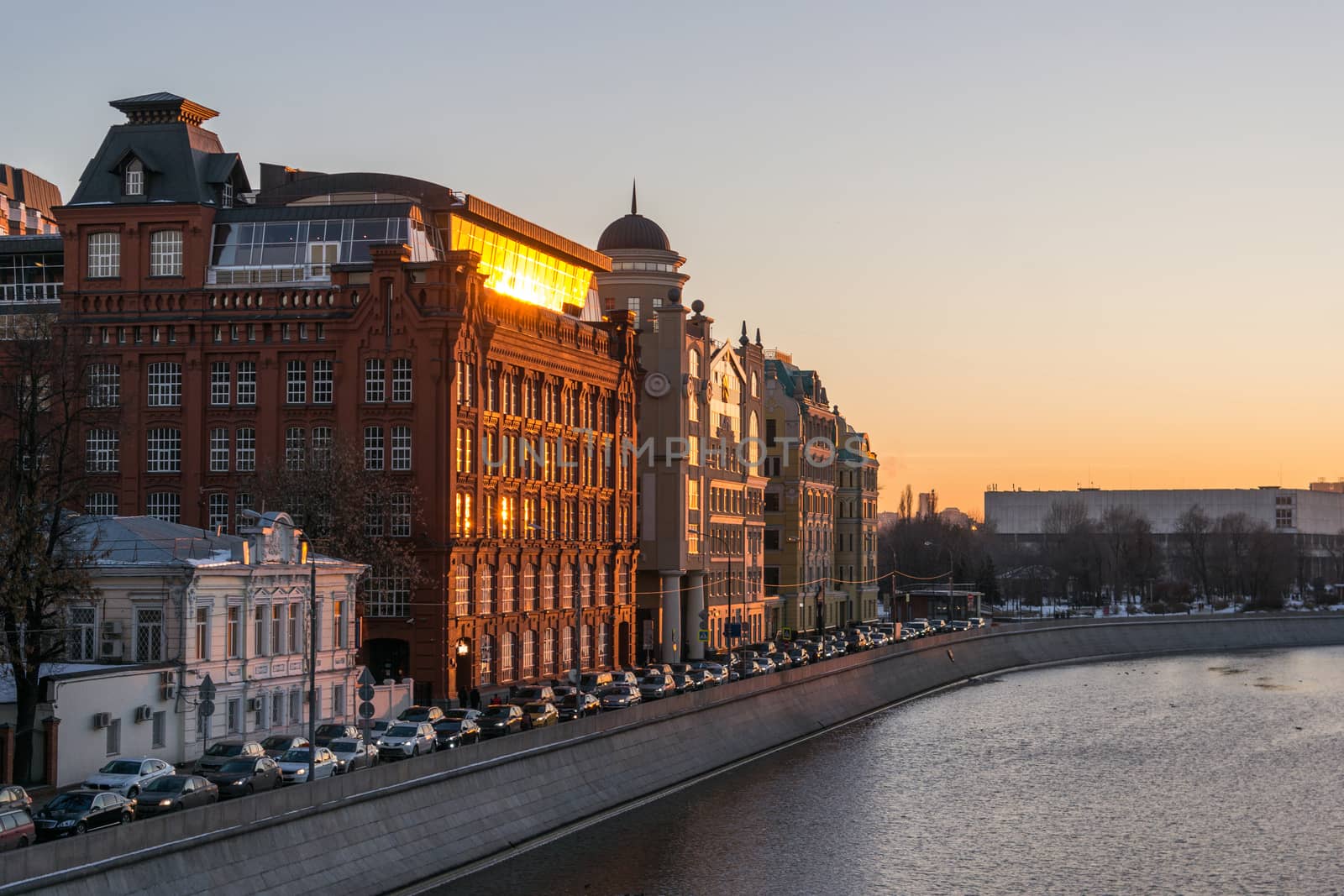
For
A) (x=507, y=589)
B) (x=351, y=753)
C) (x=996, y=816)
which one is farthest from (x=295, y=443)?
(x=996, y=816)

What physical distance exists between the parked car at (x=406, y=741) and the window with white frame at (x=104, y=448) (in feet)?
95.1

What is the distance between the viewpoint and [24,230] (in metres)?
123

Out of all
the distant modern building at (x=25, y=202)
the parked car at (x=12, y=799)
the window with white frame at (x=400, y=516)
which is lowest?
the parked car at (x=12, y=799)

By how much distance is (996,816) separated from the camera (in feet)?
203

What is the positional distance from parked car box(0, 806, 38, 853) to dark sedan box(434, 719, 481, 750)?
22816 millimetres

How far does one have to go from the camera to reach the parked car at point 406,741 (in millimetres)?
58406

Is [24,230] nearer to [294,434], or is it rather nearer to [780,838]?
[294,434]

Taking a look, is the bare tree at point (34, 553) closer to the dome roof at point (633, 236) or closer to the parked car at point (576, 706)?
the parked car at point (576, 706)

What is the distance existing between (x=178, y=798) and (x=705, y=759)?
29.2 metres

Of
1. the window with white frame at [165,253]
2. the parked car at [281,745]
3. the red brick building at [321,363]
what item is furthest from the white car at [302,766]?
the window with white frame at [165,253]

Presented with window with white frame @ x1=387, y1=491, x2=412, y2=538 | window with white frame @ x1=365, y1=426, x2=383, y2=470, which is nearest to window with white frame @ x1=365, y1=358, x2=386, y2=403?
window with white frame @ x1=365, y1=426, x2=383, y2=470

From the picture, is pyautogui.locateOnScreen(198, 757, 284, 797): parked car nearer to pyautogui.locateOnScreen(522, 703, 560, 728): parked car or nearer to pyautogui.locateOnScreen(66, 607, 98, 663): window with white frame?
pyautogui.locateOnScreen(66, 607, 98, 663): window with white frame

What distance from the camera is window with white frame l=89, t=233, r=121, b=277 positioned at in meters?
82.9

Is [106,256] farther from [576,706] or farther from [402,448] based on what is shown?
[576,706]
